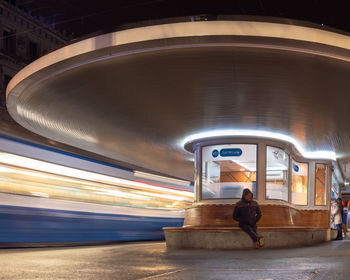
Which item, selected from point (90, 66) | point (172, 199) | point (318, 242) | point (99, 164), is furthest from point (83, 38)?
point (172, 199)

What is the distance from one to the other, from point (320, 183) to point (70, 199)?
36.7 feet

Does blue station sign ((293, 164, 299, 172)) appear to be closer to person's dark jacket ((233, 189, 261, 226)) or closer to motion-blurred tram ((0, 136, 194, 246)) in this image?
motion-blurred tram ((0, 136, 194, 246))

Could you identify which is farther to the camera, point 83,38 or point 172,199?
point 172,199

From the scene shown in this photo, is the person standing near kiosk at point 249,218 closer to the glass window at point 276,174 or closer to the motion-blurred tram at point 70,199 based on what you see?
the glass window at point 276,174

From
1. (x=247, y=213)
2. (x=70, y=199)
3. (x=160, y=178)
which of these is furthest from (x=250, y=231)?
(x=160, y=178)

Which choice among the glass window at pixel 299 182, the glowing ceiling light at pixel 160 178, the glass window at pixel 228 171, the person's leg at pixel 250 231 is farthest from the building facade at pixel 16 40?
the person's leg at pixel 250 231

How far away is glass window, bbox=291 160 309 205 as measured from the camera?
19.0 metres

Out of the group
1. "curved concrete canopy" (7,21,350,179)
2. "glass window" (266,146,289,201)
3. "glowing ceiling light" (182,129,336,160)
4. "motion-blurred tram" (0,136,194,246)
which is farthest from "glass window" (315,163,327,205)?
"motion-blurred tram" (0,136,194,246)

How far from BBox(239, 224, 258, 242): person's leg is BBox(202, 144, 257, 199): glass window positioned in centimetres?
326

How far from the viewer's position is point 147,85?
33.1ft

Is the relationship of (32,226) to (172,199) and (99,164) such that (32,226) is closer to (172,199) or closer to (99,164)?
(99,164)

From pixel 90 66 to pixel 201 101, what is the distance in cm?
302

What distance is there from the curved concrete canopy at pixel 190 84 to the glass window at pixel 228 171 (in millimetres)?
1105

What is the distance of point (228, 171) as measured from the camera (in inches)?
600
